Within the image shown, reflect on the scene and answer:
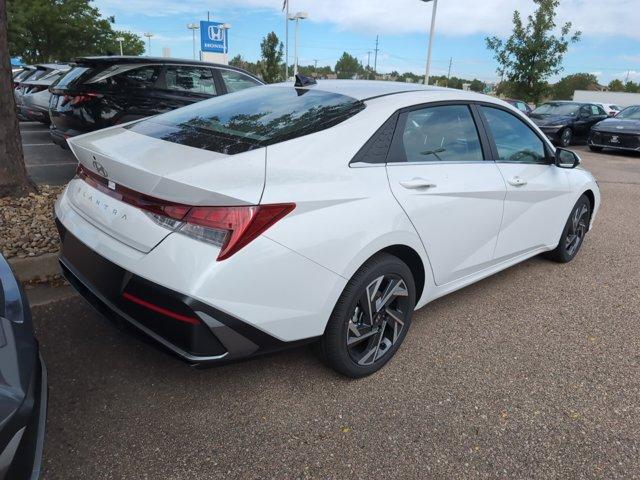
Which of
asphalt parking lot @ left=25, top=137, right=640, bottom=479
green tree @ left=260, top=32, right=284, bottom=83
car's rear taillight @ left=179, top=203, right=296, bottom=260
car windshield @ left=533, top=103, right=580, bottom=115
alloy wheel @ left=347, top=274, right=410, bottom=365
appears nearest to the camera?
car's rear taillight @ left=179, top=203, right=296, bottom=260

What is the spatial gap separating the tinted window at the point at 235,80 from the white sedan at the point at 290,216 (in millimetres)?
4946

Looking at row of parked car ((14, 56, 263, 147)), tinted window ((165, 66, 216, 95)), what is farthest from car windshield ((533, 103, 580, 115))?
tinted window ((165, 66, 216, 95))

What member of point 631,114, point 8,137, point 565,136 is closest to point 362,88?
point 8,137

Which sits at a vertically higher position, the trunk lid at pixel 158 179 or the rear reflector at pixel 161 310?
the trunk lid at pixel 158 179

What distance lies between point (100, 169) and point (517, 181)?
2.77m

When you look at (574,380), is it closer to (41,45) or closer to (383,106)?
(383,106)

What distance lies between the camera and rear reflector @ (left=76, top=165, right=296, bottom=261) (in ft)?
6.50

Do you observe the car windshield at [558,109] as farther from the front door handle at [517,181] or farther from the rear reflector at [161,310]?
the rear reflector at [161,310]

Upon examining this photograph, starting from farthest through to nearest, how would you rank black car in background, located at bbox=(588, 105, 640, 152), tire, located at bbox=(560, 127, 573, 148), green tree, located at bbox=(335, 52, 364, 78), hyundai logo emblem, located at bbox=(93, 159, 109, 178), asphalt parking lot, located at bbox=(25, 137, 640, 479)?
green tree, located at bbox=(335, 52, 364, 78) < tire, located at bbox=(560, 127, 573, 148) < black car in background, located at bbox=(588, 105, 640, 152) < hyundai logo emblem, located at bbox=(93, 159, 109, 178) < asphalt parking lot, located at bbox=(25, 137, 640, 479)

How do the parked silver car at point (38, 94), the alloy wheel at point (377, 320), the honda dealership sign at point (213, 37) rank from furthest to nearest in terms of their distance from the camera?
1. the honda dealership sign at point (213, 37)
2. the parked silver car at point (38, 94)
3. the alloy wheel at point (377, 320)

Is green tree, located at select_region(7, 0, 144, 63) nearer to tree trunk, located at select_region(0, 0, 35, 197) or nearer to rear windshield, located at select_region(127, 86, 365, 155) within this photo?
tree trunk, located at select_region(0, 0, 35, 197)

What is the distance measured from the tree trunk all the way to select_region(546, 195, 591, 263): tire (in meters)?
5.03

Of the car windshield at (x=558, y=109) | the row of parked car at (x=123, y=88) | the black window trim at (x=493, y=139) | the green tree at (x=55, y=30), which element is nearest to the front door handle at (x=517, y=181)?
the black window trim at (x=493, y=139)

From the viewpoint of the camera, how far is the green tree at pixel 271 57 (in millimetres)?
41603
